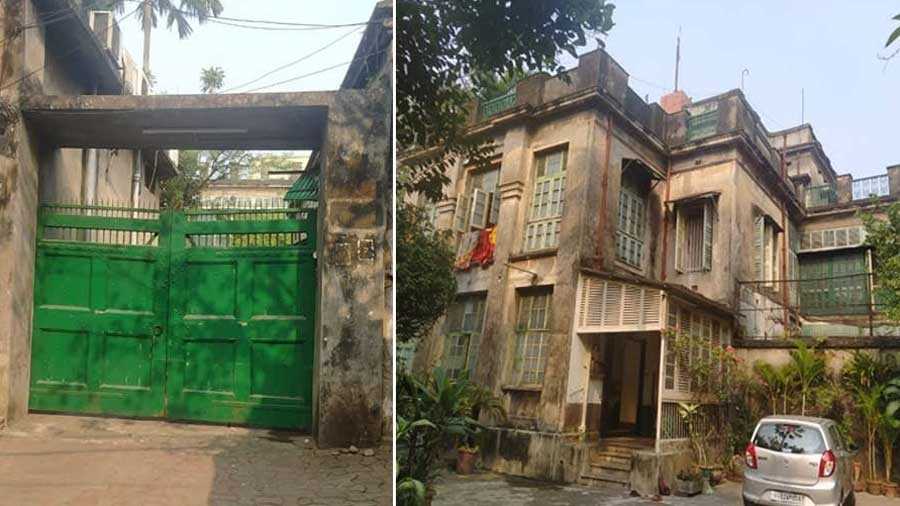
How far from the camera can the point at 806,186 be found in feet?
20.1

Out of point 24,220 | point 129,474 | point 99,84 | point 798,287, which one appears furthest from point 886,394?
point 99,84

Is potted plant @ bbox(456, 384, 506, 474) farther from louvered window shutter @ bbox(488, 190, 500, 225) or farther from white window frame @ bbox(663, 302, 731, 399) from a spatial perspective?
white window frame @ bbox(663, 302, 731, 399)

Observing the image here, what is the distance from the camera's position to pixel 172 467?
3.20 metres

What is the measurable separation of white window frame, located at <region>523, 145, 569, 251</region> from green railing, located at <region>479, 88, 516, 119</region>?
34cm

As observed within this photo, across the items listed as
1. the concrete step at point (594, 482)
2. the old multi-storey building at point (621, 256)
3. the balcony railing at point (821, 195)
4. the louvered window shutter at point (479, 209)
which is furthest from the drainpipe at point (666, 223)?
the balcony railing at point (821, 195)

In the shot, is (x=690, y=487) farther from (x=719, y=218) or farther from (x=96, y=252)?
(x=96, y=252)

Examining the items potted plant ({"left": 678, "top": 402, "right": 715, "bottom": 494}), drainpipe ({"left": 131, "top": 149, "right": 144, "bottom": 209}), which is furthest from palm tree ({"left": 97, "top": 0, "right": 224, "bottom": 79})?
potted plant ({"left": 678, "top": 402, "right": 715, "bottom": 494})

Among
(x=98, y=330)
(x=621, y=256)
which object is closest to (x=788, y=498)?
(x=621, y=256)

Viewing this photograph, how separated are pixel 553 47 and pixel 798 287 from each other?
168 inches

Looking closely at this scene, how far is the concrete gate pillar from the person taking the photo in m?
3.54

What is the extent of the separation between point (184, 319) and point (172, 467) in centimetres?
102

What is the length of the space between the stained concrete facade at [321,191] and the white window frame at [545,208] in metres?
1.00

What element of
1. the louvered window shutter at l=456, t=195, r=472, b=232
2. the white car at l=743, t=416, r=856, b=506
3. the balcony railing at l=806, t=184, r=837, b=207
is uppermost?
the balcony railing at l=806, t=184, r=837, b=207

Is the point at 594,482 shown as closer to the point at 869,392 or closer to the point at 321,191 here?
the point at 321,191
